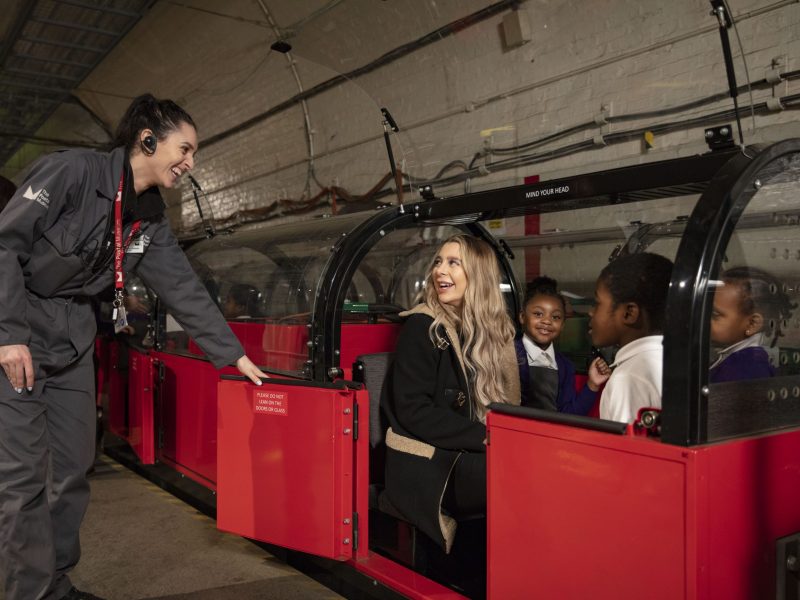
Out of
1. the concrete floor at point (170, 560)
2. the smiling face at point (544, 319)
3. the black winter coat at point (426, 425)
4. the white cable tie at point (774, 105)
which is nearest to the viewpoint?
the black winter coat at point (426, 425)

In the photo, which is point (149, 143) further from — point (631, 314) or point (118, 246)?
point (631, 314)

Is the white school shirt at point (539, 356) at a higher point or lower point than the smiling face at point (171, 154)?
lower

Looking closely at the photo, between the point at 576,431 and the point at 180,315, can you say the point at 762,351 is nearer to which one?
the point at 576,431

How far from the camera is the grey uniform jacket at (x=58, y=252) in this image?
194 centimetres

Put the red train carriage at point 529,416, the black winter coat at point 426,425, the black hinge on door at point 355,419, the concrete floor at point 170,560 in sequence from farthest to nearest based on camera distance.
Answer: the concrete floor at point 170,560, the black hinge on door at point 355,419, the black winter coat at point 426,425, the red train carriage at point 529,416

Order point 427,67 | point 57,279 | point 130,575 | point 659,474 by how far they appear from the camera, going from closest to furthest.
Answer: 1. point 659,474
2. point 57,279
3. point 130,575
4. point 427,67

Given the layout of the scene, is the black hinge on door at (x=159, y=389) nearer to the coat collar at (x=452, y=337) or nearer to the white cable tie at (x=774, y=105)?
the coat collar at (x=452, y=337)

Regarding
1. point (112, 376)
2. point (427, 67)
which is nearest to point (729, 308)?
point (427, 67)

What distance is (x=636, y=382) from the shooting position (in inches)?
68.0

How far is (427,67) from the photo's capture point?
198 inches

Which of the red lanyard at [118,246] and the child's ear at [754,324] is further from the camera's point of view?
the red lanyard at [118,246]

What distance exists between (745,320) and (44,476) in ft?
6.85

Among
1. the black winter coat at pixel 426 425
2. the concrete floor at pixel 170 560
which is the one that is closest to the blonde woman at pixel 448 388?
the black winter coat at pixel 426 425

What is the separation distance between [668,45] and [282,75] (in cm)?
374
